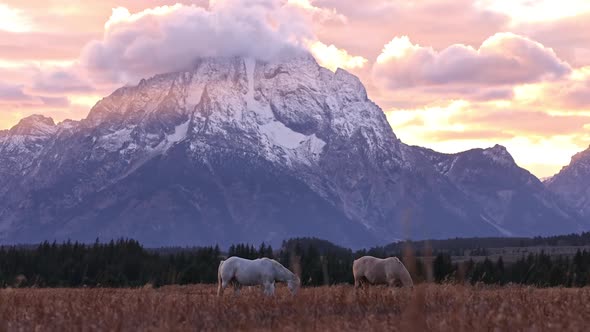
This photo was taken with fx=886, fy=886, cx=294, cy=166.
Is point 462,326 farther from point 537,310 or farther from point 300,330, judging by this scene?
point 537,310

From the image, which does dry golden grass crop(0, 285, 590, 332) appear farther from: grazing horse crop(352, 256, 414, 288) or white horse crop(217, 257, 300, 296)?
grazing horse crop(352, 256, 414, 288)

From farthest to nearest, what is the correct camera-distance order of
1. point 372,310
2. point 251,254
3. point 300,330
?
point 251,254, point 372,310, point 300,330

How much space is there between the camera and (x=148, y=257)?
476 ft

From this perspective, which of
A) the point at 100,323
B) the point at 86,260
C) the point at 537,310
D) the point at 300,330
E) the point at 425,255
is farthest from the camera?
the point at 86,260

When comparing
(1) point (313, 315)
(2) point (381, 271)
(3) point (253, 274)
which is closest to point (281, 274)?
(3) point (253, 274)

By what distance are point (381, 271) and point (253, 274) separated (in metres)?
7.55

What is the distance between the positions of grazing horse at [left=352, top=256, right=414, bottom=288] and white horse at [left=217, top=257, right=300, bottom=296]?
525 cm

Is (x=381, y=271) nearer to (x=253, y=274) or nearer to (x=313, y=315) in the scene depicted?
(x=253, y=274)

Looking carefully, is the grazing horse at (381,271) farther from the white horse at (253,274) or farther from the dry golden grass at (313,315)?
the dry golden grass at (313,315)

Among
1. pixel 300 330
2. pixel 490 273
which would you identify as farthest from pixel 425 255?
pixel 490 273

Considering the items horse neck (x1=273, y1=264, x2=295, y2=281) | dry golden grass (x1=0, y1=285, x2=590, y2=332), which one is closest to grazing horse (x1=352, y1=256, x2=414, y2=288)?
horse neck (x1=273, y1=264, x2=295, y2=281)

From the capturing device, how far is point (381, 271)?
36562mm

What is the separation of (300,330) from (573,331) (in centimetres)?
359

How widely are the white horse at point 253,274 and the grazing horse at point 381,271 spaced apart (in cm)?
525
